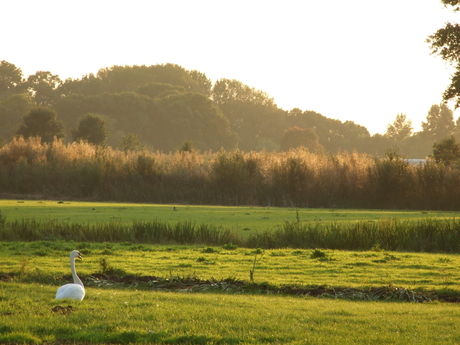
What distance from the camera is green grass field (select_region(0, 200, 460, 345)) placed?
275 inches

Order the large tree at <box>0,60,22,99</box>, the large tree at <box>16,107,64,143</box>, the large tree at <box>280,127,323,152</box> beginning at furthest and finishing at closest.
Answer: the large tree at <box>0,60,22,99</box>, the large tree at <box>280,127,323,152</box>, the large tree at <box>16,107,64,143</box>

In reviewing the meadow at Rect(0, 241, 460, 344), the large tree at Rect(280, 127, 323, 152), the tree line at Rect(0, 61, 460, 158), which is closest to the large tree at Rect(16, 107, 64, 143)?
the tree line at Rect(0, 61, 460, 158)

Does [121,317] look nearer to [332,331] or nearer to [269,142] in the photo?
[332,331]

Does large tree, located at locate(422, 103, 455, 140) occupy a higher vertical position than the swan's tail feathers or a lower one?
higher

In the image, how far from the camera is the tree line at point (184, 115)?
88.4 m

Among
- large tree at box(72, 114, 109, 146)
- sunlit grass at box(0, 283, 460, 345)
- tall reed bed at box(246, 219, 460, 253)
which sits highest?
large tree at box(72, 114, 109, 146)

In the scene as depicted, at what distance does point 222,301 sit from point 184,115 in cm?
8328

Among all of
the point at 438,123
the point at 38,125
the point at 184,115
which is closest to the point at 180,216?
the point at 38,125

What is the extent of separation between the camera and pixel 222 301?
9.11 m

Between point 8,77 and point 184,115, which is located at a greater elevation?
point 8,77

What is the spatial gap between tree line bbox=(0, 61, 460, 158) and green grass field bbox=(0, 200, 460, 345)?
50027 millimetres

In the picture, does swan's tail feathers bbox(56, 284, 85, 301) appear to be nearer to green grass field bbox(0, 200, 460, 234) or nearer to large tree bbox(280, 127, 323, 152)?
green grass field bbox(0, 200, 460, 234)

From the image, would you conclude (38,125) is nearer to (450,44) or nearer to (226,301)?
(450,44)

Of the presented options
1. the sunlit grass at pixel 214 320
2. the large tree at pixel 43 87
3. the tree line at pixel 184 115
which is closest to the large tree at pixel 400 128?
the tree line at pixel 184 115
